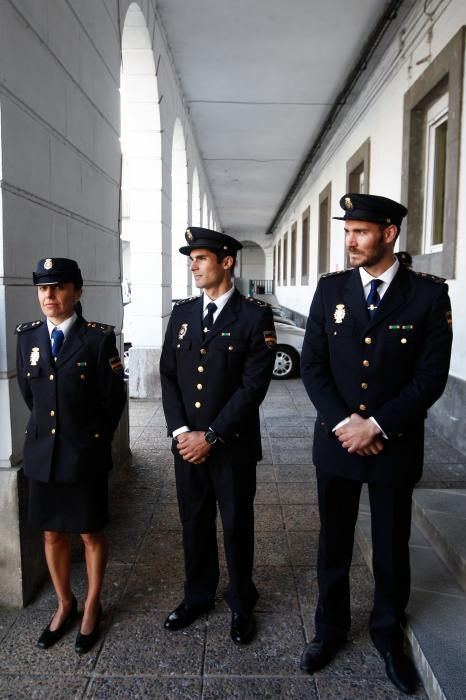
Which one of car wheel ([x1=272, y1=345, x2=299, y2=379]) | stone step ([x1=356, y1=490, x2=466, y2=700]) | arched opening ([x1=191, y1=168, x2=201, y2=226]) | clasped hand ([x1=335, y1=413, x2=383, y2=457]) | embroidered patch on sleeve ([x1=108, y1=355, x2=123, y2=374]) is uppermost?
arched opening ([x1=191, y1=168, x2=201, y2=226])

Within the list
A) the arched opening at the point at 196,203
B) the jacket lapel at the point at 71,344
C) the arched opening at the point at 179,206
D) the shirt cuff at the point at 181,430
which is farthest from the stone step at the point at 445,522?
the arched opening at the point at 196,203

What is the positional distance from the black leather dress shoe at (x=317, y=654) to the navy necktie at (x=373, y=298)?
1450 mm

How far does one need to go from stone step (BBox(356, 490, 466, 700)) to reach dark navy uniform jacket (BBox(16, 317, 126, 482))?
1615 mm

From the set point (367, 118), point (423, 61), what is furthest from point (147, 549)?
point (367, 118)

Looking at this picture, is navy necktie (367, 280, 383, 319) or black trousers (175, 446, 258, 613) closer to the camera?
navy necktie (367, 280, 383, 319)

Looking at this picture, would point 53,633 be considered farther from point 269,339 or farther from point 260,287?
point 260,287

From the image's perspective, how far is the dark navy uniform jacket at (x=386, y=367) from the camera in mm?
2305

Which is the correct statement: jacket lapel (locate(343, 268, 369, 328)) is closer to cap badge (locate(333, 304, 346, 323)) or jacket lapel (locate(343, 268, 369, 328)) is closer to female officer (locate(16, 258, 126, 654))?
cap badge (locate(333, 304, 346, 323))

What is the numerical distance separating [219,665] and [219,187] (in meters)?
17.3

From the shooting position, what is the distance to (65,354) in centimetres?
257

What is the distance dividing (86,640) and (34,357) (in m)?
1.30

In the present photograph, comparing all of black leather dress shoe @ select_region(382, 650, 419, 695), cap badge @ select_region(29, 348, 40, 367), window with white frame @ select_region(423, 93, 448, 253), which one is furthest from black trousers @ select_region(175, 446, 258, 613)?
window with white frame @ select_region(423, 93, 448, 253)

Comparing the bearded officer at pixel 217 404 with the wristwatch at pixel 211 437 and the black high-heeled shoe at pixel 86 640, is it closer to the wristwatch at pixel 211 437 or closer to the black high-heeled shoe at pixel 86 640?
the wristwatch at pixel 211 437

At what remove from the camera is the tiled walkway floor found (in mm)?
2359
